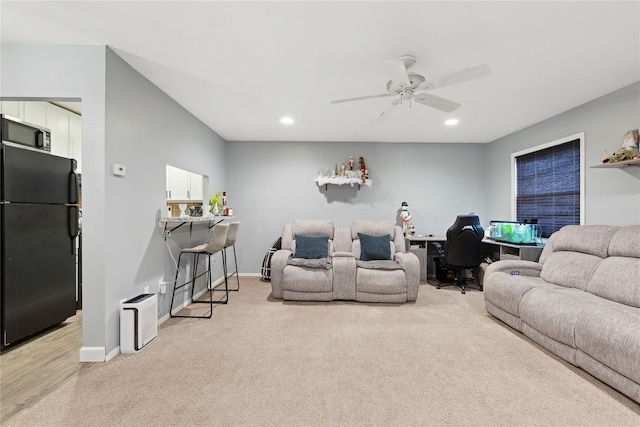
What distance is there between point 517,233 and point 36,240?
5.39 m

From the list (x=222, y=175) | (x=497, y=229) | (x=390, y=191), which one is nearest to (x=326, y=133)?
(x=390, y=191)

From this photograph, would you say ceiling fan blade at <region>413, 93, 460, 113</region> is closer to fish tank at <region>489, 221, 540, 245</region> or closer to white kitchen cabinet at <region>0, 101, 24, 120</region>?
fish tank at <region>489, 221, 540, 245</region>

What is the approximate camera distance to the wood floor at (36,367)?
1.74 meters

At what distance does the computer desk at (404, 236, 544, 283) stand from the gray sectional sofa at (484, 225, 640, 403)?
366 mm

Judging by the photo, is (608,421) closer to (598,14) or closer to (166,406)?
(598,14)

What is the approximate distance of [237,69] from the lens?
7.97ft

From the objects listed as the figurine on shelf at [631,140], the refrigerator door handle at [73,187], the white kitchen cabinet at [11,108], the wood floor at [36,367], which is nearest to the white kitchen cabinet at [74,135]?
the white kitchen cabinet at [11,108]

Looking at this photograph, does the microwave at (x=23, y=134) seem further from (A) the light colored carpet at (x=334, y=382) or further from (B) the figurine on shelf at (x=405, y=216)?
(B) the figurine on shelf at (x=405, y=216)

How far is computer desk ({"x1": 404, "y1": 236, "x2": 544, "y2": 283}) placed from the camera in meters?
3.49

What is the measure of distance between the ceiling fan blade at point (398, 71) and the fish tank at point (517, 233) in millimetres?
2837

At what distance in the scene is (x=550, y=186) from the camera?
374cm

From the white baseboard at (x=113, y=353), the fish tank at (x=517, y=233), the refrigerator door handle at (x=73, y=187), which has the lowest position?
the white baseboard at (x=113, y=353)

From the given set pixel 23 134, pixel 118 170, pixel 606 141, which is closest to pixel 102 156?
pixel 118 170

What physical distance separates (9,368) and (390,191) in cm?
487
